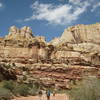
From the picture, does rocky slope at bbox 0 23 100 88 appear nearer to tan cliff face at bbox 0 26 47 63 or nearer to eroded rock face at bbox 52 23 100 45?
tan cliff face at bbox 0 26 47 63

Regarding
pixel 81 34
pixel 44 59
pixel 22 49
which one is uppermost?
pixel 81 34

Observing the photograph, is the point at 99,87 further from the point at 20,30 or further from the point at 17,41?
the point at 20,30

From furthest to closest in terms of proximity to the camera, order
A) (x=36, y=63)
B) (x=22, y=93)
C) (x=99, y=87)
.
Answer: (x=36, y=63) → (x=22, y=93) → (x=99, y=87)

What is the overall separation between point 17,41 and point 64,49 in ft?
39.0

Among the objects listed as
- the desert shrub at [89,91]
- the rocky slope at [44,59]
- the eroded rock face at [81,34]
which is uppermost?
the eroded rock face at [81,34]

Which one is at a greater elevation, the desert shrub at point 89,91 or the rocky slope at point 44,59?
the rocky slope at point 44,59

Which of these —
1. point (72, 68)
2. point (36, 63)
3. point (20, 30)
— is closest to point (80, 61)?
point (72, 68)

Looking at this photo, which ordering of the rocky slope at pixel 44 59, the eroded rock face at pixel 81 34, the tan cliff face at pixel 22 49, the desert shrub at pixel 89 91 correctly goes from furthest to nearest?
the eroded rock face at pixel 81 34, the tan cliff face at pixel 22 49, the rocky slope at pixel 44 59, the desert shrub at pixel 89 91

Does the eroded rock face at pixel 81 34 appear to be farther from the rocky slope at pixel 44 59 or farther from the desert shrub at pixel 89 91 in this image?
the desert shrub at pixel 89 91

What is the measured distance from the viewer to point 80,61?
198 feet

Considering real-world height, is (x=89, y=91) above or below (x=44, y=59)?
below

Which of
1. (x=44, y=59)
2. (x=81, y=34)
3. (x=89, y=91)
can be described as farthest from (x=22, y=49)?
(x=81, y=34)

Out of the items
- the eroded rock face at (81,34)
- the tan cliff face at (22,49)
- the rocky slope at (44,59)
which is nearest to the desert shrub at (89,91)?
the rocky slope at (44,59)

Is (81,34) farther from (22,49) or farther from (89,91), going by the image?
(89,91)
